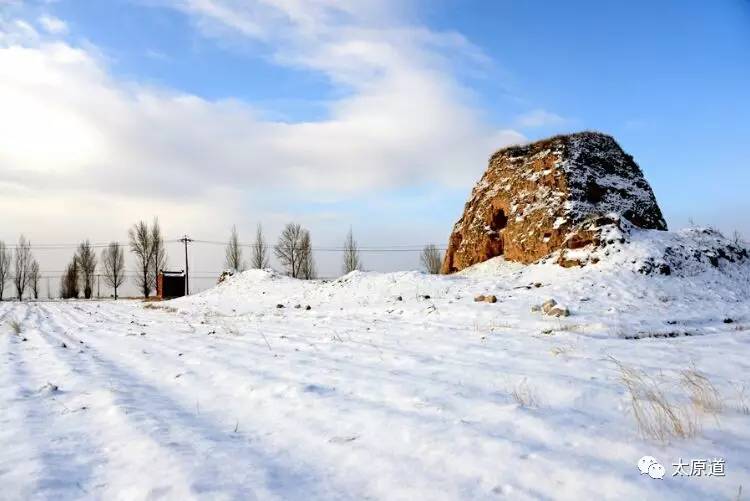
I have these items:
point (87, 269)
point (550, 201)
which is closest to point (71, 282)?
point (87, 269)

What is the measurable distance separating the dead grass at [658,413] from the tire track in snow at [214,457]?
2.08 m

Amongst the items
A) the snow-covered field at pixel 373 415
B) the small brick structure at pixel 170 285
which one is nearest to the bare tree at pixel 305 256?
the small brick structure at pixel 170 285

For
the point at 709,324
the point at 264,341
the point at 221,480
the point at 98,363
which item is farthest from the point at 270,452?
the point at 709,324

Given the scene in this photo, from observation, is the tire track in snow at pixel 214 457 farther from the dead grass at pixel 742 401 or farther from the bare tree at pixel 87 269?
the bare tree at pixel 87 269

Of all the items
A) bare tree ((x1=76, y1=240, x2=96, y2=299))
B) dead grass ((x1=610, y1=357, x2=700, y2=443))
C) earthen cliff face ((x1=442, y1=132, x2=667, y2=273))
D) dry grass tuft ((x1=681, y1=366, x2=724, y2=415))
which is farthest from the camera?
bare tree ((x1=76, y1=240, x2=96, y2=299))

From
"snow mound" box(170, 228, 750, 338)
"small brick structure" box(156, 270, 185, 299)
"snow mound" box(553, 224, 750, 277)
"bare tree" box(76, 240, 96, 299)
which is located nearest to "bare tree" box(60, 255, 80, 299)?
"bare tree" box(76, 240, 96, 299)

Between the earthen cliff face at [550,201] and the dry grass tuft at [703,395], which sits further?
the earthen cliff face at [550,201]

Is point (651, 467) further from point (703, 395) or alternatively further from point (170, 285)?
point (170, 285)

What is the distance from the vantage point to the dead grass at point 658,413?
9.07 ft

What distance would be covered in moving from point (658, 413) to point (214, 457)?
2978mm

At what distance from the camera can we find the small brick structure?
35.1m

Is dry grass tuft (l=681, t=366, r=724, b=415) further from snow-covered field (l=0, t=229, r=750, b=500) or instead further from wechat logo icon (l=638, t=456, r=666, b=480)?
wechat logo icon (l=638, t=456, r=666, b=480)

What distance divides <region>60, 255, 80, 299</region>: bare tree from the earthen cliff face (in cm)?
5638

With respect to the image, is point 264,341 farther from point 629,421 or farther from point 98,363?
point 629,421
